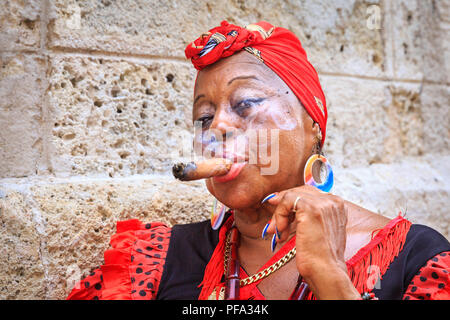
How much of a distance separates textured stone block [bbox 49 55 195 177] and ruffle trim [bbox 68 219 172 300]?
328mm

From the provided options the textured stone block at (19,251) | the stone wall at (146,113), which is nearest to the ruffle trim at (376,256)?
the stone wall at (146,113)

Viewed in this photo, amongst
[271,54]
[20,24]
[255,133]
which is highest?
[20,24]

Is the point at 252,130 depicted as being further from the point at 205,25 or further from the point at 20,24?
the point at 20,24

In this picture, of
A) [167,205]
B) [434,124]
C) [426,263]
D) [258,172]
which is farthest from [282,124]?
[434,124]

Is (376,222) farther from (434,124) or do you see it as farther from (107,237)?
(434,124)

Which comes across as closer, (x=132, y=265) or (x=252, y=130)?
(x=252, y=130)

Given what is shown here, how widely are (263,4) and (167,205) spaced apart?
1117 mm

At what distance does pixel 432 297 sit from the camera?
1261 millimetres

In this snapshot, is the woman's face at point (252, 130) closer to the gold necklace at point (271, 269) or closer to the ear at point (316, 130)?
the ear at point (316, 130)

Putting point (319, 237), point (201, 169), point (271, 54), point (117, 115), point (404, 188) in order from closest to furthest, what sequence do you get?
Result: 1. point (319, 237)
2. point (201, 169)
3. point (271, 54)
4. point (117, 115)
5. point (404, 188)

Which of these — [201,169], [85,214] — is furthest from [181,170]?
[85,214]

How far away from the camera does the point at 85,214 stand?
70.6 inches

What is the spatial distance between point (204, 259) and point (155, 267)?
189 mm

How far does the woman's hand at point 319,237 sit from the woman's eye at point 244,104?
357 millimetres
